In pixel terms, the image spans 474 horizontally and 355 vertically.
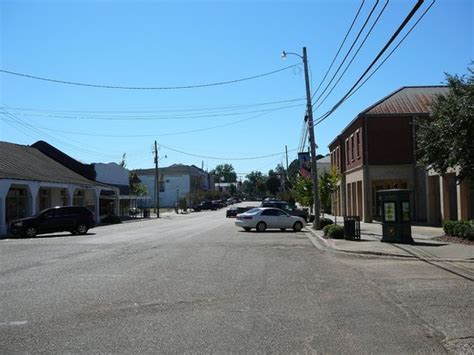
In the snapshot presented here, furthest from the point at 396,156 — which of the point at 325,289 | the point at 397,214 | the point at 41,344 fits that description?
the point at 41,344

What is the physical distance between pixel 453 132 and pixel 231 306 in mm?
11407

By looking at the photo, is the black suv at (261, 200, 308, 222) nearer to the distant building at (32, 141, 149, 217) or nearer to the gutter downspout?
the gutter downspout

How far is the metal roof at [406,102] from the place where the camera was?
36969 mm

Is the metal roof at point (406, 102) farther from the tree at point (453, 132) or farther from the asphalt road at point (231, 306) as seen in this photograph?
the asphalt road at point (231, 306)

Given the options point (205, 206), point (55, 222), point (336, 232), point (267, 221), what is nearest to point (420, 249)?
point (336, 232)

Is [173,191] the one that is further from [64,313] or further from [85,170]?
[64,313]

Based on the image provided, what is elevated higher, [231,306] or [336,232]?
[336,232]

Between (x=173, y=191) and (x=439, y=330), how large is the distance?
121 metres

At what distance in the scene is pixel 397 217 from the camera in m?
22.3

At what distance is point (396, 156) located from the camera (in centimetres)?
3747

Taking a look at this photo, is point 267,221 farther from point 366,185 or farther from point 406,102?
point 406,102

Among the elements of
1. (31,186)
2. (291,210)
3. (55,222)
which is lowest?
(55,222)

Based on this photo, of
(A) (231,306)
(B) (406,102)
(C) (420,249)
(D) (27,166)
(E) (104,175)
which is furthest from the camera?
(E) (104,175)

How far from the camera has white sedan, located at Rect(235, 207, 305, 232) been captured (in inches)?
1336
